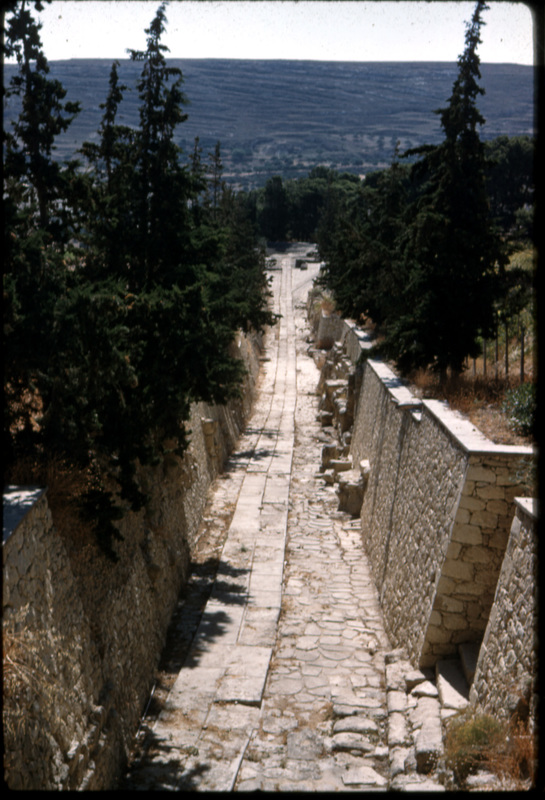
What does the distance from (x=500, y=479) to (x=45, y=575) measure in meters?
5.35

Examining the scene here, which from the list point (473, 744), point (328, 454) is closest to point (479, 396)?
point (473, 744)

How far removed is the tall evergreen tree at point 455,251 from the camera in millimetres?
12344

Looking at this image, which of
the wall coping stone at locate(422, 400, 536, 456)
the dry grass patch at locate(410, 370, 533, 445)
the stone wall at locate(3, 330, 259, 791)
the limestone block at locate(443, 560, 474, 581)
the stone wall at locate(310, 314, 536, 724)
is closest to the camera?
the stone wall at locate(3, 330, 259, 791)

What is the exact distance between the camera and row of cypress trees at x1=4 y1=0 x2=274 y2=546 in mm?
6938

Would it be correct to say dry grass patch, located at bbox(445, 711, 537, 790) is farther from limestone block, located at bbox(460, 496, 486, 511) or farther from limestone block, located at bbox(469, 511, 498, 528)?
limestone block, located at bbox(460, 496, 486, 511)

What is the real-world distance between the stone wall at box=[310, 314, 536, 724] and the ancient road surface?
104 cm

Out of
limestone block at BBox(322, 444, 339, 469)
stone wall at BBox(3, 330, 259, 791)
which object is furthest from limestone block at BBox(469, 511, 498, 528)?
limestone block at BBox(322, 444, 339, 469)

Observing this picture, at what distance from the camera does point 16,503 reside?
5.96 metres

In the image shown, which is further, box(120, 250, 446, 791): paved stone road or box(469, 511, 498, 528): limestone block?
box(469, 511, 498, 528): limestone block

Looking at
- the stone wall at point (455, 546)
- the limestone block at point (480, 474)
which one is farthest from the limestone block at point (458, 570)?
the limestone block at point (480, 474)

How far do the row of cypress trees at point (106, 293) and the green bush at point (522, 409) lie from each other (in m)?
5.08

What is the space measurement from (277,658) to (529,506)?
5.73m

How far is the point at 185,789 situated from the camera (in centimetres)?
703

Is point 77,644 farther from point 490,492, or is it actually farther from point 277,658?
point 490,492
